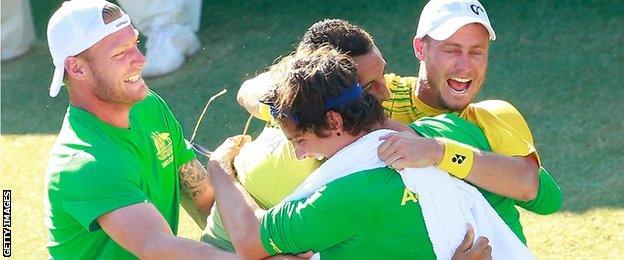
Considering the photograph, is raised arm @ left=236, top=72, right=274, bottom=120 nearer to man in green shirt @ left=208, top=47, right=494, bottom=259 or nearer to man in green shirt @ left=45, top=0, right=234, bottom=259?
man in green shirt @ left=45, top=0, right=234, bottom=259

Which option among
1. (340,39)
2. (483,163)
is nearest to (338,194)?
(483,163)

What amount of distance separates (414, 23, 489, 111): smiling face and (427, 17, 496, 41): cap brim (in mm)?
32

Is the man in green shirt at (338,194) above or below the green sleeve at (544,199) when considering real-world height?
above

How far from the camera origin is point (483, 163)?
3.27 m

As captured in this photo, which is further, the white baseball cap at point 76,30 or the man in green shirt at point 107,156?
the white baseball cap at point 76,30

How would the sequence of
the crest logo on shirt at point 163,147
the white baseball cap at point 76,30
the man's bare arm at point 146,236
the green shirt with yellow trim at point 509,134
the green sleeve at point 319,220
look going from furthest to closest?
the crest logo on shirt at point 163,147
the white baseball cap at point 76,30
the man's bare arm at point 146,236
the green shirt with yellow trim at point 509,134
the green sleeve at point 319,220

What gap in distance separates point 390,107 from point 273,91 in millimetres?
733

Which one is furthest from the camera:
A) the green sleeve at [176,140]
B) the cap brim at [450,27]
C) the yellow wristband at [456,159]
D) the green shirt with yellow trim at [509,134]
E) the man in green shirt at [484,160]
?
the green sleeve at [176,140]

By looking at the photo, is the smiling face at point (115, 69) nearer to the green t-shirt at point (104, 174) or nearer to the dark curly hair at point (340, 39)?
the green t-shirt at point (104, 174)

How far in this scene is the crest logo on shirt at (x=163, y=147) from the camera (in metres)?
4.07

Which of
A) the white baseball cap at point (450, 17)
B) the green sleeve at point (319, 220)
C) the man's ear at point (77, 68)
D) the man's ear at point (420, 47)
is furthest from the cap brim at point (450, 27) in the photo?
the man's ear at point (77, 68)

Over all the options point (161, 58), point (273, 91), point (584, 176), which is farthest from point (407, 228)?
point (161, 58)

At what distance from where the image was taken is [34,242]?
6.23 meters

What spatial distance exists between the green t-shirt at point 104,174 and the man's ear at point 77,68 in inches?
4.2
